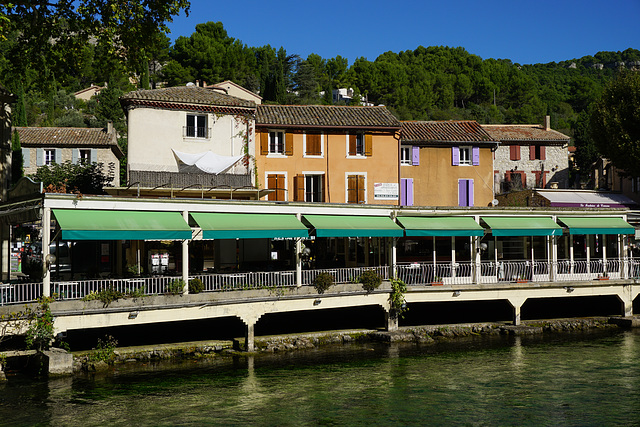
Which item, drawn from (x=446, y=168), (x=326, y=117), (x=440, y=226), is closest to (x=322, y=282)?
(x=440, y=226)

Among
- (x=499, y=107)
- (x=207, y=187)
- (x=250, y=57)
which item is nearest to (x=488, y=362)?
(x=207, y=187)

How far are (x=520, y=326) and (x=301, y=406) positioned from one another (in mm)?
14068

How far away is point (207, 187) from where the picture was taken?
33.5 m

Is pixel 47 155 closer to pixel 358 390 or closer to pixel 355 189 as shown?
pixel 355 189

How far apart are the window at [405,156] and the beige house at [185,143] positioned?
12112mm

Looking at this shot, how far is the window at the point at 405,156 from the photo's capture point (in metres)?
43.1

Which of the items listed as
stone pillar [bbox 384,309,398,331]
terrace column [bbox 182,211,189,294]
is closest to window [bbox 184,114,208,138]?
terrace column [bbox 182,211,189,294]

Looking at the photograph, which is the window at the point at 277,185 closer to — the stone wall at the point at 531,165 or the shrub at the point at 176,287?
the shrub at the point at 176,287

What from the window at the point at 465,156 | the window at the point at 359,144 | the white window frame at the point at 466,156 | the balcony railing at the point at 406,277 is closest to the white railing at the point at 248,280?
the balcony railing at the point at 406,277

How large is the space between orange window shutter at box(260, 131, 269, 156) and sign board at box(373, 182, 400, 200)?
6715 millimetres

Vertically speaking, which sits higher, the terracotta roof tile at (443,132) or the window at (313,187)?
the terracotta roof tile at (443,132)

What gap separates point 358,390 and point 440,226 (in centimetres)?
1039

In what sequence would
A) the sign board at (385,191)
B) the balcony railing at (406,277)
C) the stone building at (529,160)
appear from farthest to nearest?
the stone building at (529,160) → the sign board at (385,191) → the balcony railing at (406,277)

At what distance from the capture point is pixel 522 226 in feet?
97.8
